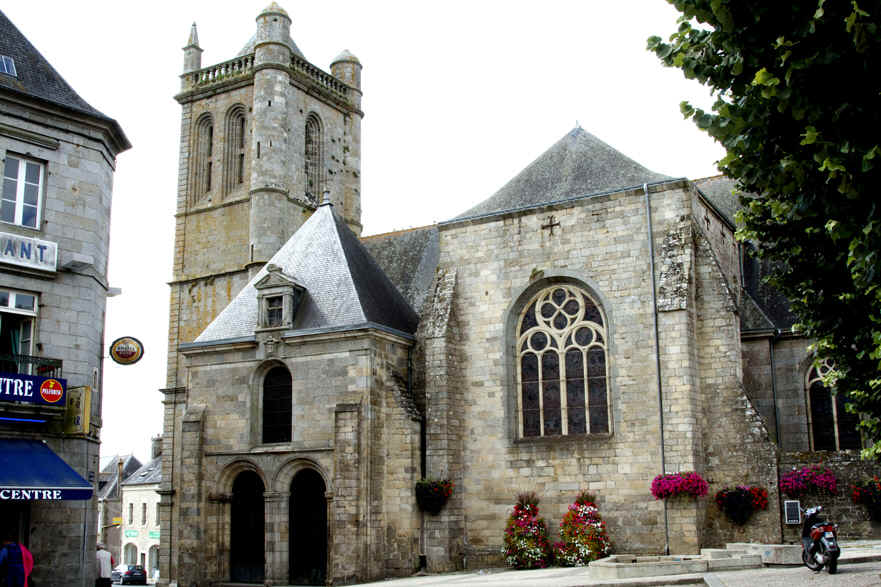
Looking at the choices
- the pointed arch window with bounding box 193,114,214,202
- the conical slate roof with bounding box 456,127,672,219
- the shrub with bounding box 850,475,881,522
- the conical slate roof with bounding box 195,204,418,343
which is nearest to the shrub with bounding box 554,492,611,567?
the shrub with bounding box 850,475,881,522

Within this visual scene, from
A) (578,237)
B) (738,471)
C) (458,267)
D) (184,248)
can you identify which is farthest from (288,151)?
(738,471)

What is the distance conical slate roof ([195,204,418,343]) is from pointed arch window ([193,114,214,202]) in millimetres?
9522

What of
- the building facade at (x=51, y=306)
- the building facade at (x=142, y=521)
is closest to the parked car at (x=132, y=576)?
the building facade at (x=142, y=521)

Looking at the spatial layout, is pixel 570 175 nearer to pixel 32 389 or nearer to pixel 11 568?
pixel 32 389

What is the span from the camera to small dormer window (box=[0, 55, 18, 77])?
16.5 meters

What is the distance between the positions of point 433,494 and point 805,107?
14.5 m

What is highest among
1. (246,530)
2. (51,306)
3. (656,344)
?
(51,306)

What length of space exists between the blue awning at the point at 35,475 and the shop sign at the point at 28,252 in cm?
297

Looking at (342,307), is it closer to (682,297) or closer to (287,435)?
(287,435)

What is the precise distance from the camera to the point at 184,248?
1262 inches

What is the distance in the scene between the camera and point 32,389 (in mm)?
14977

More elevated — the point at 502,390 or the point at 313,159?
the point at 313,159

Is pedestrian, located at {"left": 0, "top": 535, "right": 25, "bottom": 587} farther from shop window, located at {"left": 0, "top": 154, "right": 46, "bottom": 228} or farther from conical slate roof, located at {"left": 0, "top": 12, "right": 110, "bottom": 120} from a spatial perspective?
conical slate roof, located at {"left": 0, "top": 12, "right": 110, "bottom": 120}

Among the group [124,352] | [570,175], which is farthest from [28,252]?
[570,175]
